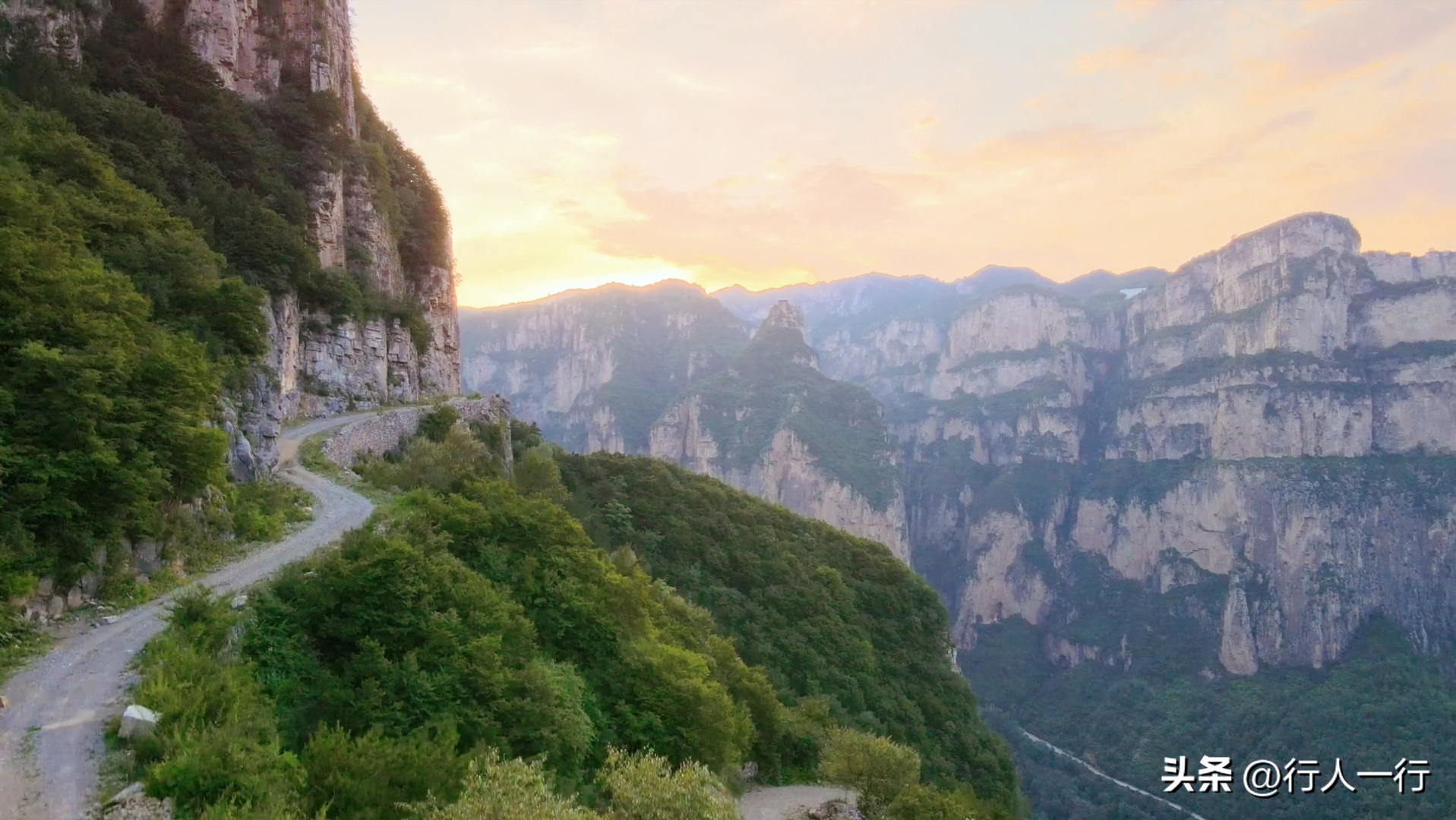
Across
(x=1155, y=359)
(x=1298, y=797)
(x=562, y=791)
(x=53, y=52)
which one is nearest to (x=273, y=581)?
(x=562, y=791)

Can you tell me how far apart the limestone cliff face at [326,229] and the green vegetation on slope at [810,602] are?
10.3 meters

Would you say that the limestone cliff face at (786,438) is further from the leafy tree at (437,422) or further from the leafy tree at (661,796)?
the leafy tree at (661,796)

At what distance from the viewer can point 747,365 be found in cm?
15788

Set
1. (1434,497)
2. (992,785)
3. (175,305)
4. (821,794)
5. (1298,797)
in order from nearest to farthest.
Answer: (175,305)
(821,794)
(992,785)
(1298,797)
(1434,497)

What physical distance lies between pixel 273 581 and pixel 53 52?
1816 cm

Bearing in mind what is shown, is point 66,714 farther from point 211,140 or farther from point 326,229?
point 326,229

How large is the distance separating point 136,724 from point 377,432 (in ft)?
57.8

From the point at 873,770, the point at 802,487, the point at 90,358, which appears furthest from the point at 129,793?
the point at 802,487

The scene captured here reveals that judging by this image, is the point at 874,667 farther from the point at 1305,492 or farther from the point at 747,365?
the point at 747,365

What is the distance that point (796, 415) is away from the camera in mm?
136625

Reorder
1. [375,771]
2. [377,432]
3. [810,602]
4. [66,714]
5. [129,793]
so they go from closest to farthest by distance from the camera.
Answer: [129,793] < [66,714] < [375,771] < [377,432] < [810,602]

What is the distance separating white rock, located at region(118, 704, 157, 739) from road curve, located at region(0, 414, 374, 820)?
24 cm

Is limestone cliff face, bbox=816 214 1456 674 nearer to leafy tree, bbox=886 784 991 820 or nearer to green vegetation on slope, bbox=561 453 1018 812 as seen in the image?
green vegetation on slope, bbox=561 453 1018 812

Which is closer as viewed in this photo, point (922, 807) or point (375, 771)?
point (375, 771)
